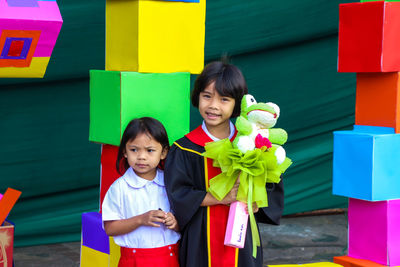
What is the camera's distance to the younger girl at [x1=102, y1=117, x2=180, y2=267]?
2.65 metres

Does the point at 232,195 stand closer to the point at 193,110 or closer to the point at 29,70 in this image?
the point at 29,70

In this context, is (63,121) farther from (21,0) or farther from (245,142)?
(245,142)

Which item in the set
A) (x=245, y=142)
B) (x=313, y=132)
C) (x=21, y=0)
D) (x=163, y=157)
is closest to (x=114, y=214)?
(x=163, y=157)

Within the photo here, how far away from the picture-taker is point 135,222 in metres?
2.62

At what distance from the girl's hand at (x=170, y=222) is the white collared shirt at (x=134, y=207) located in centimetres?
4

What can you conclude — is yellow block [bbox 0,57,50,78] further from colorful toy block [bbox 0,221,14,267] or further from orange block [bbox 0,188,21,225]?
colorful toy block [bbox 0,221,14,267]

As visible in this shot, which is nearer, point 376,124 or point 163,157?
point 163,157

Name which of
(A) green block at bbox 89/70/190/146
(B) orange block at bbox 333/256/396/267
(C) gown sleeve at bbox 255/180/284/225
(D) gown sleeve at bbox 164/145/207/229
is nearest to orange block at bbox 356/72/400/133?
(B) orange block at bbox 333/256/396/267

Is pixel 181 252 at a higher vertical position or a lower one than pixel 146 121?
lower

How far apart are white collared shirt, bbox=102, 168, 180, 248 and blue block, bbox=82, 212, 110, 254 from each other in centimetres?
40

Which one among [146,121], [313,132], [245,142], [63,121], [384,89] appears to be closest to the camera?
[245,142]

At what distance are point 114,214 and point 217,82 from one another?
0.64m

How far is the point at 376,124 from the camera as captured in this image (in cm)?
326

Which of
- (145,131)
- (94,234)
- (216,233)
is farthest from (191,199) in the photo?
(94,234)
